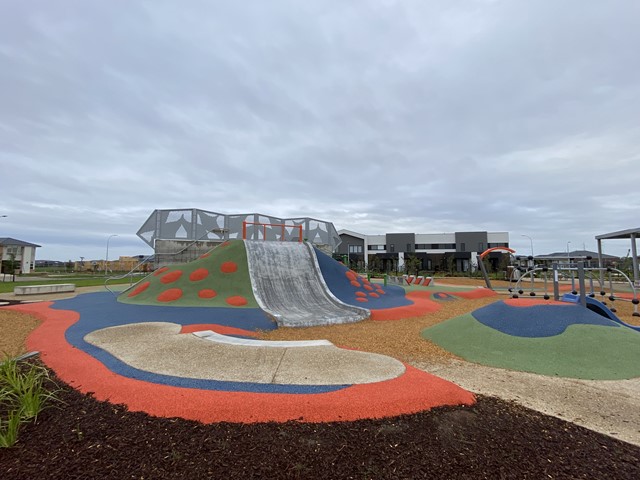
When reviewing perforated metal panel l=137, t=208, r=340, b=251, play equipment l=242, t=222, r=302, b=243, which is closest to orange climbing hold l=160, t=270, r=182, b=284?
perforated metal panel l=137, t=208, r=340, b=251

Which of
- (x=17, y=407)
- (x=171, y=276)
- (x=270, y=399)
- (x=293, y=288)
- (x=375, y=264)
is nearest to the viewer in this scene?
(x=17, y=407)

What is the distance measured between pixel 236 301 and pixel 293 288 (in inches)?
134

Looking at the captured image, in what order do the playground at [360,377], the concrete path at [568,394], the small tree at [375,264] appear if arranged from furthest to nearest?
the small tree at [375,264]
the concrete path at [568,394]
the playground at [360,377]

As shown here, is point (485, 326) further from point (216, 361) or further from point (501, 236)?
point (501, 236)

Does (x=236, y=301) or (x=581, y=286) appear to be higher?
(x=581, y=286)

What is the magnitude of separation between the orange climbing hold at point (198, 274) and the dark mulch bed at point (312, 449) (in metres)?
11.9

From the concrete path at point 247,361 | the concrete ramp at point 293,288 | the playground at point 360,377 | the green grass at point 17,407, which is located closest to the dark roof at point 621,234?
the playground at point 360,377

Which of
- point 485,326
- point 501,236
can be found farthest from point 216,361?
point 501,236

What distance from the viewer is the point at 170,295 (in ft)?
47.5

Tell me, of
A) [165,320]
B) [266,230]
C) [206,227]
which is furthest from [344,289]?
[206,227]

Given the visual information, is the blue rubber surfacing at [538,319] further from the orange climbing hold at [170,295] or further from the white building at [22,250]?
the white building at [22,250]

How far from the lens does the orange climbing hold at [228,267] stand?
1609cm

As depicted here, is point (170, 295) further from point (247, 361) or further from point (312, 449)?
point (312, 449)

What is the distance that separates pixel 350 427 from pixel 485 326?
282 inches
